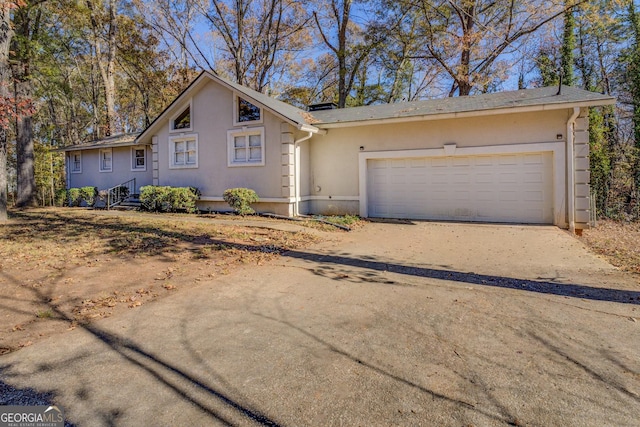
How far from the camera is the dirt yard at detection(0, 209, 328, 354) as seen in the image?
3789 millimetres

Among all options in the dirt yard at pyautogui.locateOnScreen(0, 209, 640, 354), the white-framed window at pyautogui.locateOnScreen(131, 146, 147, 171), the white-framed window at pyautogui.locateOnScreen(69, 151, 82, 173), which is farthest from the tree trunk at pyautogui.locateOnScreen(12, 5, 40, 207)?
the dirt yard at pyautogui.locateOnScreen(0, 209, 640, 354)

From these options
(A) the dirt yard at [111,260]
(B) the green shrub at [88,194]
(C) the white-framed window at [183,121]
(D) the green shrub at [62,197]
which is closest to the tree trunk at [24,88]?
(D) the green shrub at [62,197]

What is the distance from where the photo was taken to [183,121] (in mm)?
14086

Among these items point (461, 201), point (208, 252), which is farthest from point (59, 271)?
point (461, 201)

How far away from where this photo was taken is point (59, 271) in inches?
204

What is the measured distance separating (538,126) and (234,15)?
19.7m

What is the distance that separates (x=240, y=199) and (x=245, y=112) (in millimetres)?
3425

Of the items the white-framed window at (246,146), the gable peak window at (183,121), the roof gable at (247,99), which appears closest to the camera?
the roof gable at (247,99)

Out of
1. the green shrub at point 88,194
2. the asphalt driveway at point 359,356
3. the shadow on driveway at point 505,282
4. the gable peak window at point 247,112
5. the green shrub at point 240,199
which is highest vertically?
the gable peak window at point 247,112

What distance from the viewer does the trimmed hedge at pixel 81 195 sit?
53.7 feet

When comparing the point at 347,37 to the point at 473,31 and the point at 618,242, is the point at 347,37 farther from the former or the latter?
the point at 618,242

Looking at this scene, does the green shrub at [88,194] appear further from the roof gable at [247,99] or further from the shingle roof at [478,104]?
the shingle roof at [478,104]

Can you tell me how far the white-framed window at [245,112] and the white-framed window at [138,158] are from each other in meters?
6.20

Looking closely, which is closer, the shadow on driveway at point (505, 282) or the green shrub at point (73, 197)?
the shadow on driveway at point (505, 282)
